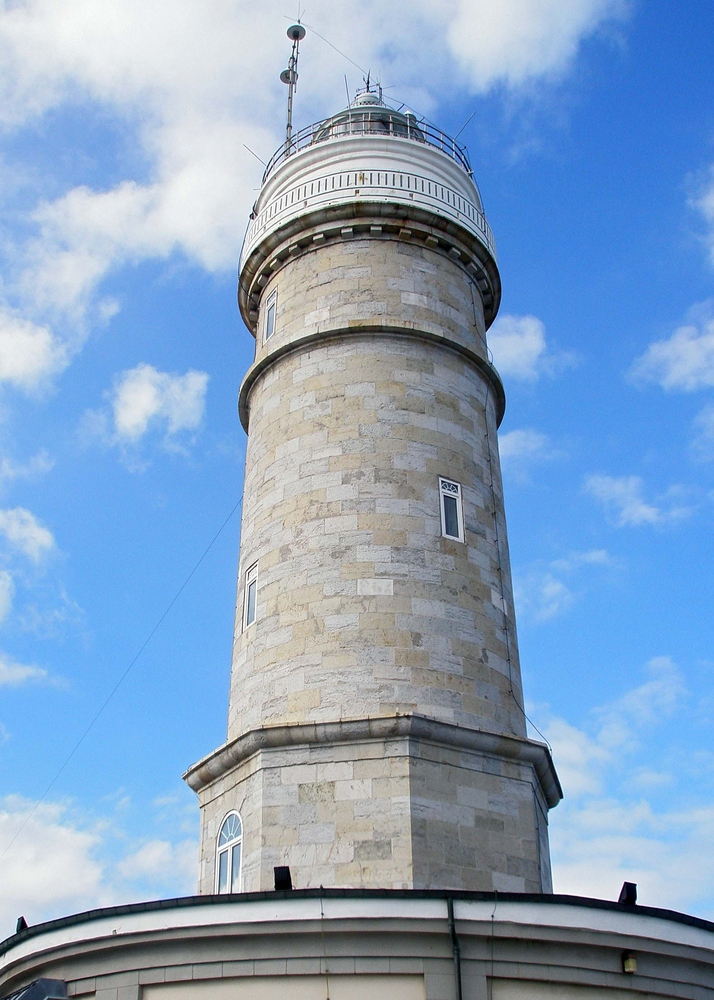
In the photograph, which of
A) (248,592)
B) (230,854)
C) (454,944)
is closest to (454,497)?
(248,592)

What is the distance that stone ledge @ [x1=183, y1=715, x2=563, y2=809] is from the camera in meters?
16.1

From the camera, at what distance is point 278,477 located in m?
19.7

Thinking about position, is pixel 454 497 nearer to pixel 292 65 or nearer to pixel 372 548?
pixel 372 548

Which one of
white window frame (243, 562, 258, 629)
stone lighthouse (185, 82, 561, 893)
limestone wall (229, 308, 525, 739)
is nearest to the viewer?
stone lighthouse (185, 82, 561, 893)

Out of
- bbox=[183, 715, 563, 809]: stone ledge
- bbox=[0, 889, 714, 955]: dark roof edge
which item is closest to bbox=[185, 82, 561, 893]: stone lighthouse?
bbox=[183, 715, 563, 809]: stone ledge

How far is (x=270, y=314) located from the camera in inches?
880

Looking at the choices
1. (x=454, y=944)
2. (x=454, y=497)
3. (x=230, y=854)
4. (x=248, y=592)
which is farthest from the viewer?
(x=248, y=592)

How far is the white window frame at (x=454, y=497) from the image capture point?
18.8 m

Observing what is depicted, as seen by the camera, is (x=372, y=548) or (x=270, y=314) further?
(x=270, y=314)

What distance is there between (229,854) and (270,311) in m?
10.8

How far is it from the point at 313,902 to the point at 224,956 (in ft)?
4.15

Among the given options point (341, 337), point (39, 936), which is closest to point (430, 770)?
point (39, 936)

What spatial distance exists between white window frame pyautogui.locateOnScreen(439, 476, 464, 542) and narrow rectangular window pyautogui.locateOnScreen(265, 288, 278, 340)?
17.0 ft

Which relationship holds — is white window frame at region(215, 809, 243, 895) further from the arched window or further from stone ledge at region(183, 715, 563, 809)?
stone ledge at region(183, 715, 563, 809)
